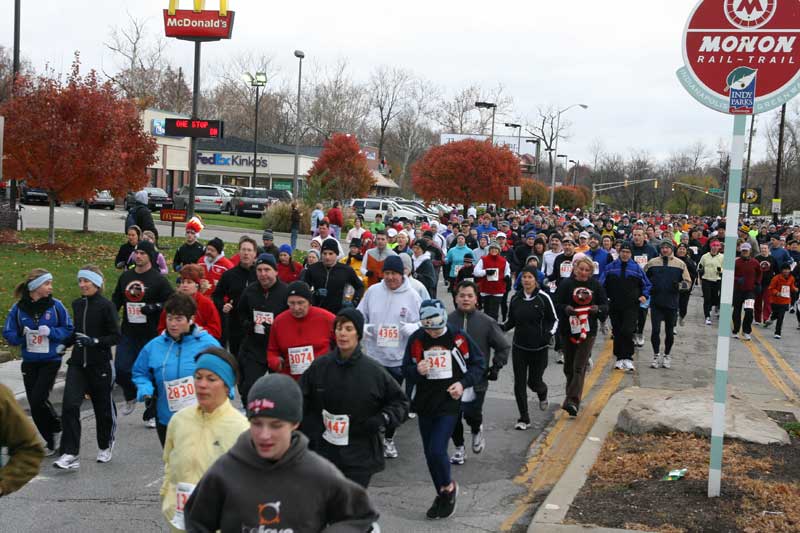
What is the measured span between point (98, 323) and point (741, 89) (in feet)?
18.5

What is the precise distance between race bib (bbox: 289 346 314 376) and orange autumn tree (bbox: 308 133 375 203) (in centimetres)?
4706

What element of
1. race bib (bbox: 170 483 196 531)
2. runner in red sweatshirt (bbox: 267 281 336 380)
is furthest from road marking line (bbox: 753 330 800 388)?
race bib (bbox: 170 483 196 531)

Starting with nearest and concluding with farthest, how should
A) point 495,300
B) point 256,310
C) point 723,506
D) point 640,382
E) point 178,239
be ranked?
1. point 723,506
2. point 256,310
3. point 640,382
4. point 495,300
5. point 178,239

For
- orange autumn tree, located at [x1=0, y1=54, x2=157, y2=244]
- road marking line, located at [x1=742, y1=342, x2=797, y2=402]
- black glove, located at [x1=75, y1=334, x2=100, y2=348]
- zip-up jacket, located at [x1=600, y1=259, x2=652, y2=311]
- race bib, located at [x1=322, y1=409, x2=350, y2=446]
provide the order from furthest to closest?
orange autumn tree, located at [x1=0, y1=54, x2=157, y2=244], zip-up jacket, located at [x1=600, y1=259, x2=652, y2=311], road marking line, located at [x1=742, y1=342, x2=797, y2=402], black glove, located at [x1=75, y1=334, x2=100, y2=348], race bib, located at [x1=322, y1=409, x2=350, y2=446]

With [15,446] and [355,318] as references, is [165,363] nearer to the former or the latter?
[355,318]

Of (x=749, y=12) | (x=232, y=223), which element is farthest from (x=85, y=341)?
(x=232, y=223)

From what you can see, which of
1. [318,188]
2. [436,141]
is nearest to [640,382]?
[318,188]

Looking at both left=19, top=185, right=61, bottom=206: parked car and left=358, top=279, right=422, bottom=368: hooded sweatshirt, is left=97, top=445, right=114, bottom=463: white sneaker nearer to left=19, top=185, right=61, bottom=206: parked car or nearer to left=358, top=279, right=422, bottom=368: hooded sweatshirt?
left=358, top=279, right=422, bottom=368: hooded sweatshirt

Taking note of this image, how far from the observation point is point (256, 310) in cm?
885

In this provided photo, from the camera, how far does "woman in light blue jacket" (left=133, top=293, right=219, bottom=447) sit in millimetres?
6062

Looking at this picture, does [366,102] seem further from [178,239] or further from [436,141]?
[178,239]

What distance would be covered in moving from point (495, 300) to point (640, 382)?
298 cm

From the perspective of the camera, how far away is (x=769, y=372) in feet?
45.4

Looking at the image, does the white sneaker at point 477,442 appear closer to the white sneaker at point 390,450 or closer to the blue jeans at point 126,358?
the white sneaker at point 390,450
